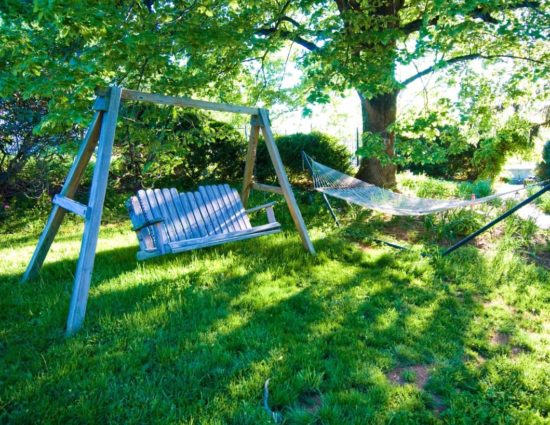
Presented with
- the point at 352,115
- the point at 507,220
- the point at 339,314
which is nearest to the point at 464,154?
the point at 352,115

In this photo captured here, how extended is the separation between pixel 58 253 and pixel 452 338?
13.3 ft

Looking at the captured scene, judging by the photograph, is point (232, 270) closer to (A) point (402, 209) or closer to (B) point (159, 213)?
(B) point (159, 213)

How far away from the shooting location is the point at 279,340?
2457 millimetres

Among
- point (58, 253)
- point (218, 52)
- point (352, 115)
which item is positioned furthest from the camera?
point (352, 115)

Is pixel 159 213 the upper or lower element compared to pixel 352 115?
lower

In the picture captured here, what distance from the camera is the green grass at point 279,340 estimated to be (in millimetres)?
1874

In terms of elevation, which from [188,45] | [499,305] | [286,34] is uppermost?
[286,34]

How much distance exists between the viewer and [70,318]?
2.53 meters

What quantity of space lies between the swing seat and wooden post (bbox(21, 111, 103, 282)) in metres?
0.51

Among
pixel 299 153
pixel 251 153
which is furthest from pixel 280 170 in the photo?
pixel 299 153

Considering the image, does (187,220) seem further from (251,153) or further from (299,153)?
(299,153)

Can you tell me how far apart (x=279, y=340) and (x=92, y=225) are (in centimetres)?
156

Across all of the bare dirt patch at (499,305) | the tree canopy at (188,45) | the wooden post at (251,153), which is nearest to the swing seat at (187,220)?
the wooden post at (251,153)

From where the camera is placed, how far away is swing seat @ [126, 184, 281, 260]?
3.25 meters
